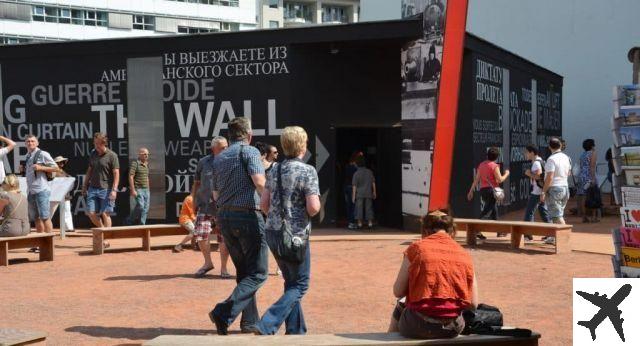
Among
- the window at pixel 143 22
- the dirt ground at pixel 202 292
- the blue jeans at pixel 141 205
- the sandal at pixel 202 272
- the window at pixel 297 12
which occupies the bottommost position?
the dirt ground at pixel 202 292

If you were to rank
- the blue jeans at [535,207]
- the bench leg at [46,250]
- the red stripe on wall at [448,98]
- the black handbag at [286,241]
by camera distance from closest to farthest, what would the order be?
the black handbag at [286,241]
the red stripe on wall at [448,98]
the bench leg at [46,250]
the blue jeans at [535,207]

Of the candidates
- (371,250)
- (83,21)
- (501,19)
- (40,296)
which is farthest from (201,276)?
(83,21)

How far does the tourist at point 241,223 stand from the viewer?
7.09 metres

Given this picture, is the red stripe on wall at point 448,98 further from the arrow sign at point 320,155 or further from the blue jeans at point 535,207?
the arrow sign at point 320,155

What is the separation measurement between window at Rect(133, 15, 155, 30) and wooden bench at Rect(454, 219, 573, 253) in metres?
61.9

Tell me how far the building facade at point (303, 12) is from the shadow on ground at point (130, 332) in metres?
77.8

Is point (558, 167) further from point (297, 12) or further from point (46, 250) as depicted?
point (297, 12)

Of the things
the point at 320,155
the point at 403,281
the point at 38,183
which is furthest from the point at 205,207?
the point at 320,155

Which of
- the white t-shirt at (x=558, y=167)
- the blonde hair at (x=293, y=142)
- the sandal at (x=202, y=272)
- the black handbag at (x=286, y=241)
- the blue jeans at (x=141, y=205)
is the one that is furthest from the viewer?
the blue jeans at (x=141, y=205)

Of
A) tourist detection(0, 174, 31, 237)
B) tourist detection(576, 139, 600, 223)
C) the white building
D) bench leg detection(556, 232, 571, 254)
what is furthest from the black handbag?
the white building

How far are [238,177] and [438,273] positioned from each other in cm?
Answer: 229

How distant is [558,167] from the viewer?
13.0 metres

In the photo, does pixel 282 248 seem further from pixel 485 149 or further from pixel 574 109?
pixel 574 109

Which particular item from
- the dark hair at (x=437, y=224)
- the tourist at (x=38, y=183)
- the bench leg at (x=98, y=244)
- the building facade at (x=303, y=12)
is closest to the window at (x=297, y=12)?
the building facade at (x=303, y=12)
